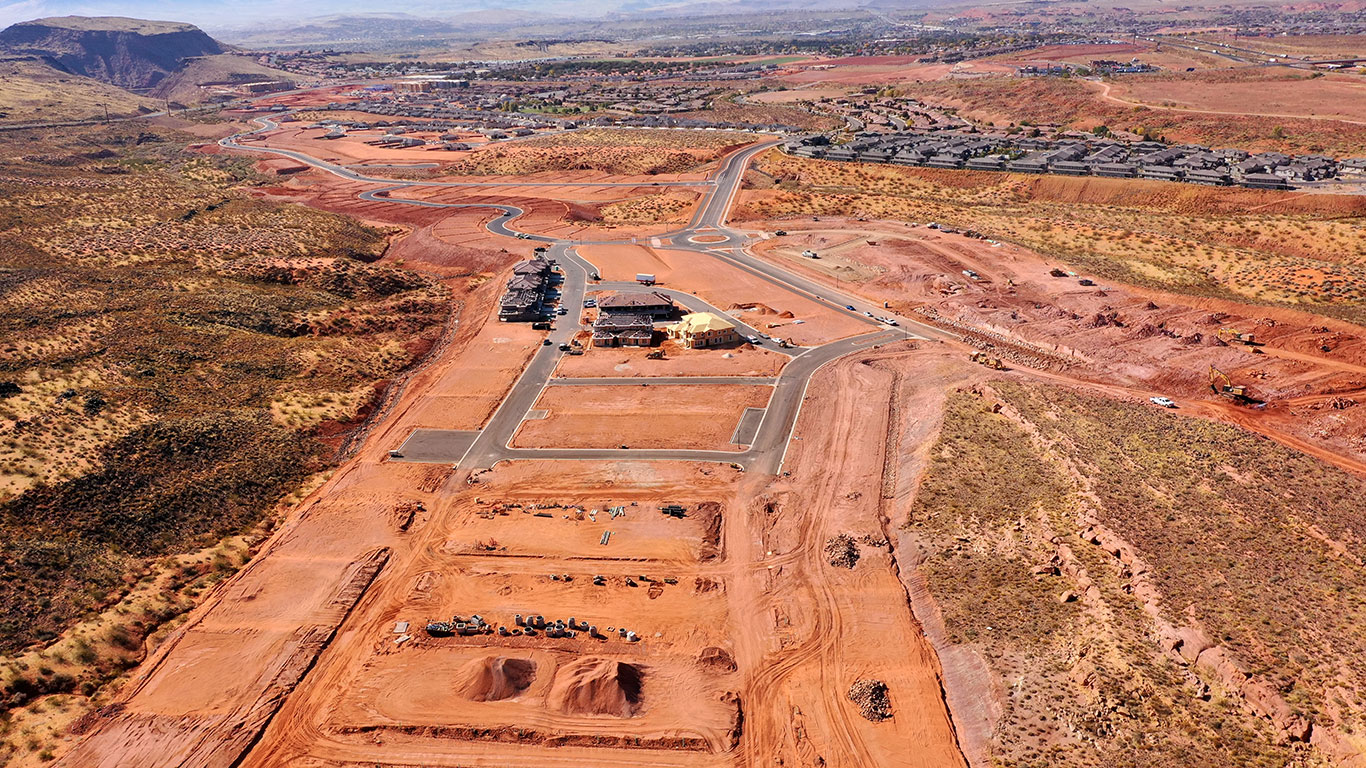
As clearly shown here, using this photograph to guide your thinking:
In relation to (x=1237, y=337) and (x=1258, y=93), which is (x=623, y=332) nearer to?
(x=1237, y=337)

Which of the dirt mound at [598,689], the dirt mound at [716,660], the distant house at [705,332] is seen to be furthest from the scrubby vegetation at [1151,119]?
the dirt mound at [598,689]

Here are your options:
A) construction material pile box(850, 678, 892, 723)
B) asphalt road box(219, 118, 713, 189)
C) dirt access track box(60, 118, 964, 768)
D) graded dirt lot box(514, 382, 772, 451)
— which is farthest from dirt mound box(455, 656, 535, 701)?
asphalt road box(219, 118, 713, 189)

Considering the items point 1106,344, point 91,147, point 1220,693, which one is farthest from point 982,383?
point 91,147

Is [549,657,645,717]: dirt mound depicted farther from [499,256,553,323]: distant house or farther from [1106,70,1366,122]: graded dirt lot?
[1106,70,1366,122]: graded dirt lot

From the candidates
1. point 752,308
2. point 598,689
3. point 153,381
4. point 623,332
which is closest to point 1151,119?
point 752,308

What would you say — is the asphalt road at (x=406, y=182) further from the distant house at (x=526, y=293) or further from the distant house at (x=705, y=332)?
the distant house at (x=705, y=332)
